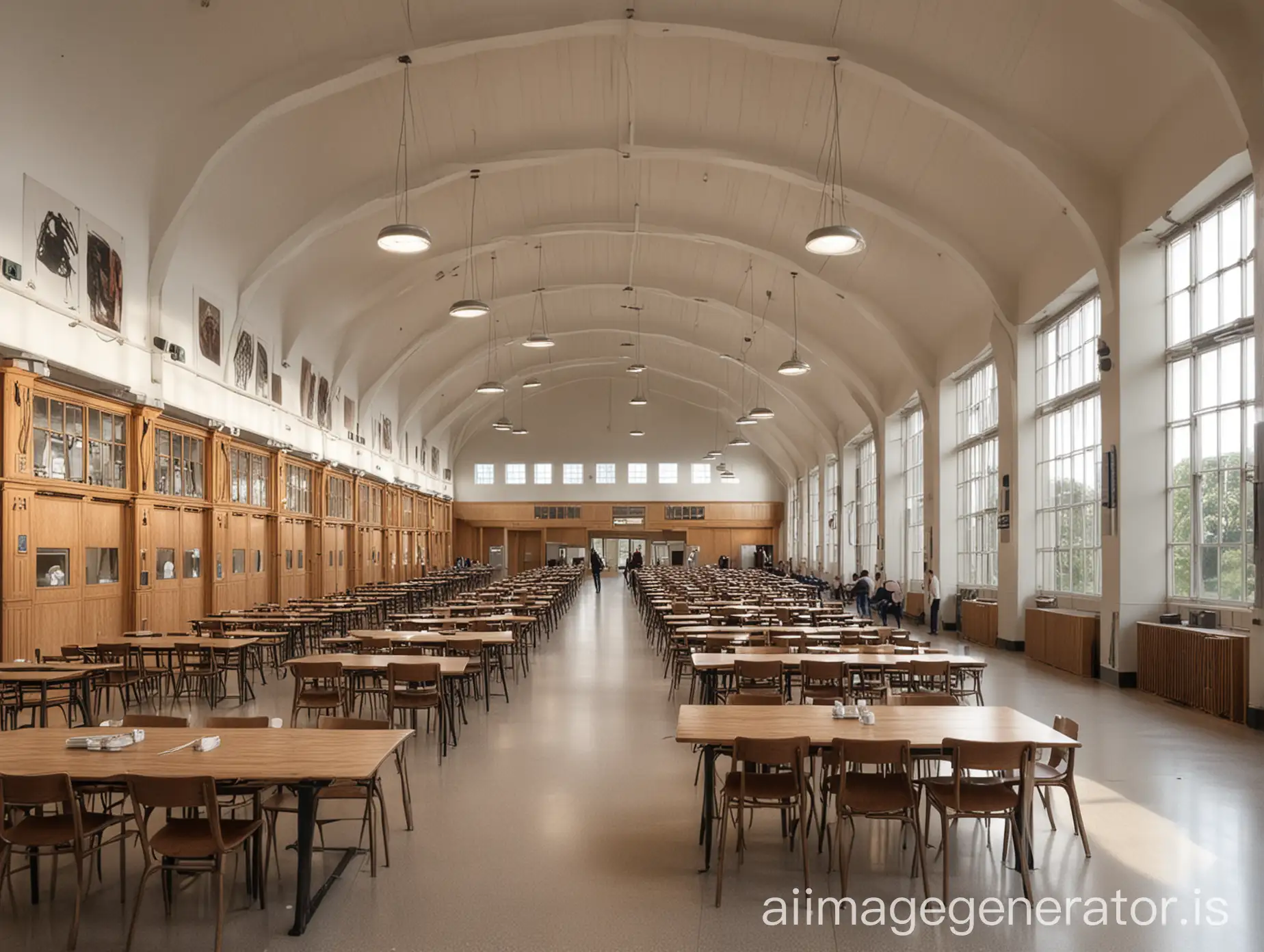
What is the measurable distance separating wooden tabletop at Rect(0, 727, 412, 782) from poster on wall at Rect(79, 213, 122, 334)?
27.4 ft

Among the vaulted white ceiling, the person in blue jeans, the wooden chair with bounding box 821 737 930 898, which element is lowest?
the person in blue jeans

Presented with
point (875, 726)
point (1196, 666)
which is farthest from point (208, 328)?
point (1196, 666)

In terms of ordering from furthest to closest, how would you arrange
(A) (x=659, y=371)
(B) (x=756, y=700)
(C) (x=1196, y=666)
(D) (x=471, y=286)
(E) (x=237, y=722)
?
(A) (x=659, y=371) < (D) (x=471, y=286) < (C) (x=1196, y=666) < (B) (x=756, y=700) < (E) (x=237, y=722)

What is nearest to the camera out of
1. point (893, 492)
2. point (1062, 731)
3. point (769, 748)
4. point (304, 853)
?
point (304, 853)

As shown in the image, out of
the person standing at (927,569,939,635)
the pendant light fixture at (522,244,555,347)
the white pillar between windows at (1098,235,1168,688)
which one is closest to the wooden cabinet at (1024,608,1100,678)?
the white pillar between windows at (1098,235,1168,688)

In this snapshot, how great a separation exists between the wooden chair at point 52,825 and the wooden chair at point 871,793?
11.9ft

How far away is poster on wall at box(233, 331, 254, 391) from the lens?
690 inches

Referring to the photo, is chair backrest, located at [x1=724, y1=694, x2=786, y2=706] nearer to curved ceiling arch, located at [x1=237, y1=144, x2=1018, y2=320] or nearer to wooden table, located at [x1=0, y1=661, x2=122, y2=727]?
wooden table, located at [x1=0, y1=661, x2=122, y2=727]

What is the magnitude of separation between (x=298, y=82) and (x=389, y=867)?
1074 cm

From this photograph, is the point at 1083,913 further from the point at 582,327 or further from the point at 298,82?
the point at 582,327

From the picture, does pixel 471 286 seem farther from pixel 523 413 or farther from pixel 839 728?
pixel 839 728

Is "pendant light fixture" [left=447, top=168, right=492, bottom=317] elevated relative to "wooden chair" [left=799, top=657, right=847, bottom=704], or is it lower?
elevated

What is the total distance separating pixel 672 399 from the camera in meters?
44.5

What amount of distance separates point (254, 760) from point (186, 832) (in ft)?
1.42
